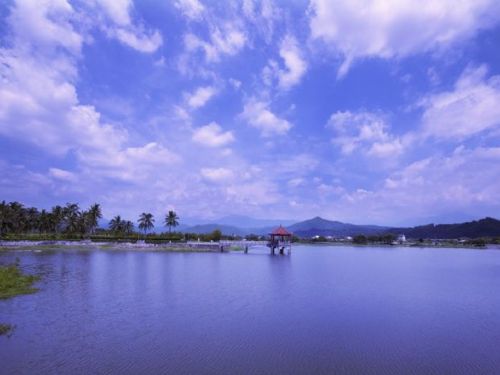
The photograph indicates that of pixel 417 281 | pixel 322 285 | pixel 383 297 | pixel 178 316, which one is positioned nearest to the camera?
pixel 178 316

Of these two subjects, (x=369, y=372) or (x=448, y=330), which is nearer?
(x=369, y=372)

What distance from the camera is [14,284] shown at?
3034 centimetres

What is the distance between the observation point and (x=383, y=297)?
3256 cm

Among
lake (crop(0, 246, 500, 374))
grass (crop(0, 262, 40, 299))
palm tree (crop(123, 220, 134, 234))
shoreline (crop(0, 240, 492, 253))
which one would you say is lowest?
lake (crop(0, 246, 500, 374))

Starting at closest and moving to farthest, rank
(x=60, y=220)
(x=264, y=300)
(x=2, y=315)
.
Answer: (x=2, y=315) → (x=264, y=300) → (x=60, y=220)

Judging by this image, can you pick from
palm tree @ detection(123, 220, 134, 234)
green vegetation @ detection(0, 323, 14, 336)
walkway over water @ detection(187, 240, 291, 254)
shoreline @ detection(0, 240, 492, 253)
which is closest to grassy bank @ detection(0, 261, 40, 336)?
green vegetation @ detection(0, 323, 14, 336)

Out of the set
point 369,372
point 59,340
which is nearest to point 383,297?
point 369,372

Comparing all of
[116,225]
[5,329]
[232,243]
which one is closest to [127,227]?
[116,225]

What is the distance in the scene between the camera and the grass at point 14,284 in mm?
27656

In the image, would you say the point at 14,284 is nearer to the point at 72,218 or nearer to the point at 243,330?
the point at 243,330

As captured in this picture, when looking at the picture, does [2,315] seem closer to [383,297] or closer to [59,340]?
[59,340]

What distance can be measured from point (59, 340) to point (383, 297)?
A: 24.9 m

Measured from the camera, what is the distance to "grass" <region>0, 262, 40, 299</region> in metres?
27.7

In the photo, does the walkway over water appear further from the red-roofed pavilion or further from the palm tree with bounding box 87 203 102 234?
the palm tree with bounding box 87 203 102 234
